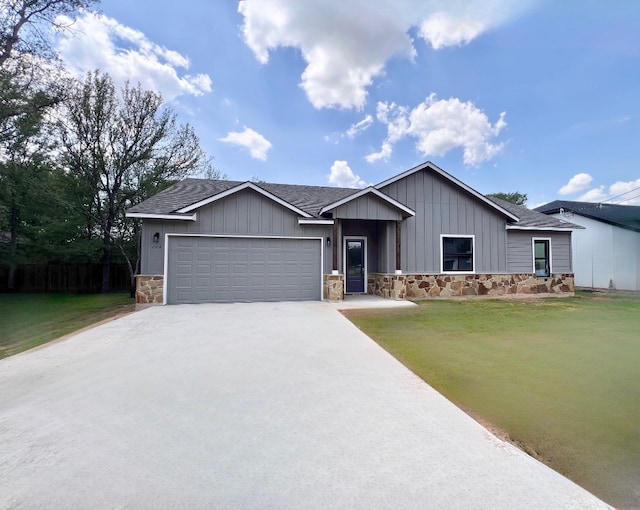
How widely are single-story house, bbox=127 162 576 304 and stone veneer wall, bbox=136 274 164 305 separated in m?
0.03

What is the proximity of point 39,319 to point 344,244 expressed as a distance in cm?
1050

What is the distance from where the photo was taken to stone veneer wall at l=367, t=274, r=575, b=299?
37.5 feet

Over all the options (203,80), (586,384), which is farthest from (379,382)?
(203,80)

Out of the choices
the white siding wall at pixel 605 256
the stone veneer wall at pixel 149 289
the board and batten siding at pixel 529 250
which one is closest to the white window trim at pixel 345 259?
the board and batten siding at pixel 529 250

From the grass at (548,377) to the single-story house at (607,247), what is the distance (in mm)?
9137

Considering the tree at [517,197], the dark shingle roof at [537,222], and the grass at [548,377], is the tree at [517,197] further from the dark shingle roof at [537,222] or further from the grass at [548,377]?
the grass at [548,377]

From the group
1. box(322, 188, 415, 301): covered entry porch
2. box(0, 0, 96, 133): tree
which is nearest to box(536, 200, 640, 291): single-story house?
box(322, 188, 415, 301): covered entry porch

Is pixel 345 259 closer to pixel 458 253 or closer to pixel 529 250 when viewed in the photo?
pixel 458 253

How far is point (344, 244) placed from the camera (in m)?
12.4

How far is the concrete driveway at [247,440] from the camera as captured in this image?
1837mm

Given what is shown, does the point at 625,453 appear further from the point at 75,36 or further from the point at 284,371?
the point at 75,36

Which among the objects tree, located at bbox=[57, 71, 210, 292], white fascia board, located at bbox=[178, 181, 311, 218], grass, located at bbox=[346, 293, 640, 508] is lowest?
grass, located at bbox=[346, 293, 640, 508]

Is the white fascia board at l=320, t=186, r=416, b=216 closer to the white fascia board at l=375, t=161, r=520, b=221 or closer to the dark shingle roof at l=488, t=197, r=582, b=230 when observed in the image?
the white fascia board at l=375, t=161, r=520, b=221

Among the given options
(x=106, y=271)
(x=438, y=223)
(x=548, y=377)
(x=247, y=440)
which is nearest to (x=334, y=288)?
(x=438, y=223)
